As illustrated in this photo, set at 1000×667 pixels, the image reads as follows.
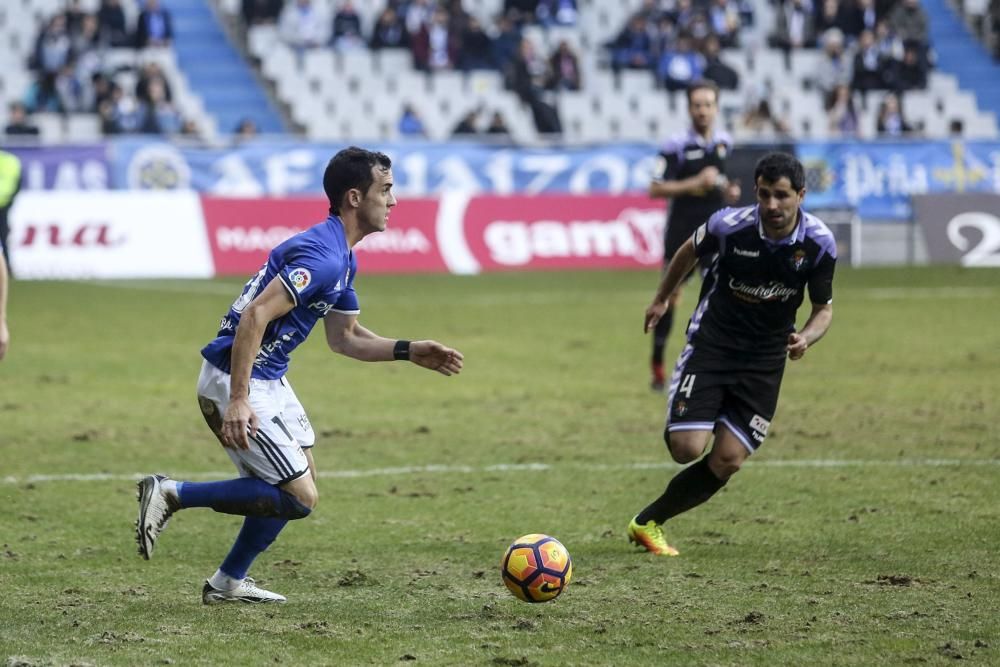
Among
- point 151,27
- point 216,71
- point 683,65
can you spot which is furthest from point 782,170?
point 216,71

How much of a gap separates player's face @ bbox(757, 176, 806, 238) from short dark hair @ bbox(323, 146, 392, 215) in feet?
5.90

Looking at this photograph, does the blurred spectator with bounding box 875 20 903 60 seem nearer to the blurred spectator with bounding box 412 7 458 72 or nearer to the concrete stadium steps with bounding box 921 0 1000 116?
the concrete stadium steps with bounding box 921 0 1000 116

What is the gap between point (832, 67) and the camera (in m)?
30.0

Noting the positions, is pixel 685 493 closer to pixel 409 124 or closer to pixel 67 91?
pixel 409 124

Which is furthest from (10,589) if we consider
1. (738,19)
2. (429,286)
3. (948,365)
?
(738,19)

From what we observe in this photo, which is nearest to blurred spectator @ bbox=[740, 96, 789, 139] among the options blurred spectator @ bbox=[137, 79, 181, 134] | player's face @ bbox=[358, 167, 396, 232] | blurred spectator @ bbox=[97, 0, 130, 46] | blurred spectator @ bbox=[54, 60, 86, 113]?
blurred spectator @ bbox=[137, 79, 181, 134]

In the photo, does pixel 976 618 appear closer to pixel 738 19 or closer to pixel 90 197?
pixel 90 197

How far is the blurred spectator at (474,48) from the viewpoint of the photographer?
2858 cm

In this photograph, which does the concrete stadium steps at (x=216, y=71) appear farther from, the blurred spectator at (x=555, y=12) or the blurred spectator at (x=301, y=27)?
the blurred spectator at (x=555, y=12)

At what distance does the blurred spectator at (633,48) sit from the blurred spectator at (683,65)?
1010 millimetres

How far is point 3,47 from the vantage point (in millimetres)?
27344

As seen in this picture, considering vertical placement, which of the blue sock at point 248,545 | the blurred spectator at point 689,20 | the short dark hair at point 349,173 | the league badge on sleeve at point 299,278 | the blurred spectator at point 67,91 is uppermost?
the short dark hair at point 349,173

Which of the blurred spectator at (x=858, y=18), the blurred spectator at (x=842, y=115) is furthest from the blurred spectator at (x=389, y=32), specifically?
the blurred spectator at (x=858, y=18)

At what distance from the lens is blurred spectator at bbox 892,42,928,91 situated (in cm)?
3019
